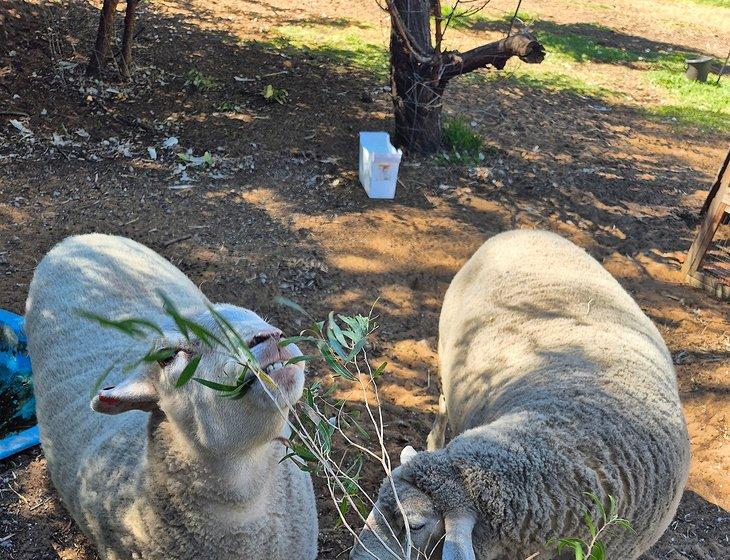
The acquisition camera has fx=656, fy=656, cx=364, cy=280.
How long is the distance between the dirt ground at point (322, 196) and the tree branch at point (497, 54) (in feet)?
3.44

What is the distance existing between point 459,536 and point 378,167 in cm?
425

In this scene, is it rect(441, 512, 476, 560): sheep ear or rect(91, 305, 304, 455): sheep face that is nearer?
rect(91, 305, 304, 455): sheep face

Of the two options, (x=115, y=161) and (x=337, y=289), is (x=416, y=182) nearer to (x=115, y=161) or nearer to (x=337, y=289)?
(x=337, y=289)

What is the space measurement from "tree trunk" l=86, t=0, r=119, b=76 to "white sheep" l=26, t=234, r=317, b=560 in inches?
175

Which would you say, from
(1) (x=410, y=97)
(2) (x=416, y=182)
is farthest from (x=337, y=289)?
(1) (x=410, y=97)

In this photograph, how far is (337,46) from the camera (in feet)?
30.6

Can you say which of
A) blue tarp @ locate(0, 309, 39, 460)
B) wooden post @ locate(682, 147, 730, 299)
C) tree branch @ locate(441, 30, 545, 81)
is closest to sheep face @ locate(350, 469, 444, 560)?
blue tarp @ locate(0, 309, 39, 460)

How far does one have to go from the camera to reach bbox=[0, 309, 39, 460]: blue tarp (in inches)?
158

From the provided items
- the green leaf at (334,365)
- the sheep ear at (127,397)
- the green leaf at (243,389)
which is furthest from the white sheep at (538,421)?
the sheep ear at (127,397)

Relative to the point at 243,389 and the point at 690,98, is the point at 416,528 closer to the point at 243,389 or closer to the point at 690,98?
the point at 243,389

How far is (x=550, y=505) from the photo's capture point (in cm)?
233

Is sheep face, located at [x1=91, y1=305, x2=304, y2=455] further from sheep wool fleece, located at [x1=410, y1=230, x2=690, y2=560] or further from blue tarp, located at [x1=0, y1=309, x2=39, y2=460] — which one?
blue tarp, located at [x1=0, y1=309, x2=39, y2=460]

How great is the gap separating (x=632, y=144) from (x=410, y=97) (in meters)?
3.02

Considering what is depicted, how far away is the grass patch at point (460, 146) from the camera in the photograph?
682cm
